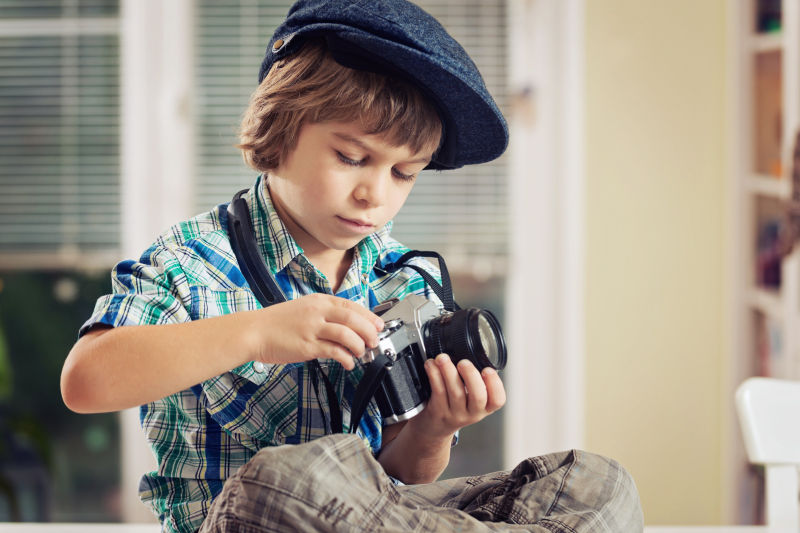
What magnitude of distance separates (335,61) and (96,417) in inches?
76.7

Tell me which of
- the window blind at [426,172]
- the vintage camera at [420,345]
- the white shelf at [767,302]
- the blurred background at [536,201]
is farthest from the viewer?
the window blind at [426,172]

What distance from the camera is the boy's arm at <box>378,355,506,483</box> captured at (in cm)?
83

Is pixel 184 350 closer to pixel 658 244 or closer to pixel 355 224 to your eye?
pixel 355 224

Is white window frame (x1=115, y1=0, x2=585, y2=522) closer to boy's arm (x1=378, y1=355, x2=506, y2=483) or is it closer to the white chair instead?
the white chair

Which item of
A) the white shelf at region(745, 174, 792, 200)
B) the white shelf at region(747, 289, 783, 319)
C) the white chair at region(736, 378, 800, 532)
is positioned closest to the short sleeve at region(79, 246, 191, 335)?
the white chair at region(736, 378, 800, 532)

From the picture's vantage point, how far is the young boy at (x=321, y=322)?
706 millimetres

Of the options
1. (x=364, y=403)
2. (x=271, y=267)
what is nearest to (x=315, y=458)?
(x=364, y=403)

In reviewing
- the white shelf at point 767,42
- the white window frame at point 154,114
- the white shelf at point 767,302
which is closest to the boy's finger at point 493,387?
the white shelf at point 767,302

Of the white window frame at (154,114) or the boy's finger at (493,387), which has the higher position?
the white window frame at (154,114)

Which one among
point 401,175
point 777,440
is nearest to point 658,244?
point 777,440

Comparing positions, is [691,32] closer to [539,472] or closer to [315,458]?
[539,472]

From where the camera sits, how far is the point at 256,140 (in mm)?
908

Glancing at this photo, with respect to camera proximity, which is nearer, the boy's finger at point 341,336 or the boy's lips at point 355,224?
the boy's finger at point 341,336

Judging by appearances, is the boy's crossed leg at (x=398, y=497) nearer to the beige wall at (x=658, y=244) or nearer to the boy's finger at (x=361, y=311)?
the boy's finger at (x=361, y=311)
